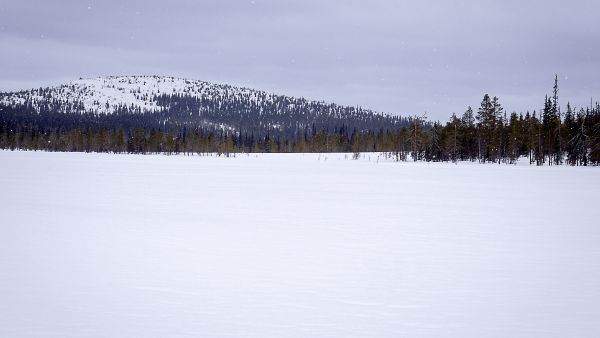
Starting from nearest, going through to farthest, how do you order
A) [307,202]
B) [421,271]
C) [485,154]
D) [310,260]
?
1. [421,271]
2. [310,260]
3. [307,202]
4. [485,154]

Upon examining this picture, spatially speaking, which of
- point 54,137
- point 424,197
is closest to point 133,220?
point 424,197

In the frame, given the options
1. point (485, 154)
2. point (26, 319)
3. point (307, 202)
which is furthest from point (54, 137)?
point (26, 319)

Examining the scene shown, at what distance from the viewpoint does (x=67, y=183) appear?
86.6 feet

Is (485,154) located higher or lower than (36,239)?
higher

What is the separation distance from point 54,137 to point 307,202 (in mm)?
156194

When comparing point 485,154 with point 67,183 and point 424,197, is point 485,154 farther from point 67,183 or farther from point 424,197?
point 67,183

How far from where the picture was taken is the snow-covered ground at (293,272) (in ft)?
20.9

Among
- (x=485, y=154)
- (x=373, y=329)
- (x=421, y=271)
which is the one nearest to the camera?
(x=373, y=329)

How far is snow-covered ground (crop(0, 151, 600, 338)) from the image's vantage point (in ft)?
20.9

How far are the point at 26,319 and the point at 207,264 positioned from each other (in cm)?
358

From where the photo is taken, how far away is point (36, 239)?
36.9ft

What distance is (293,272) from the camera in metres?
8.83

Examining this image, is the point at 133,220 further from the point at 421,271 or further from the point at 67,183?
the point at 67,183

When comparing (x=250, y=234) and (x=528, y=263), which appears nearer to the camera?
(x=528, y=263)
